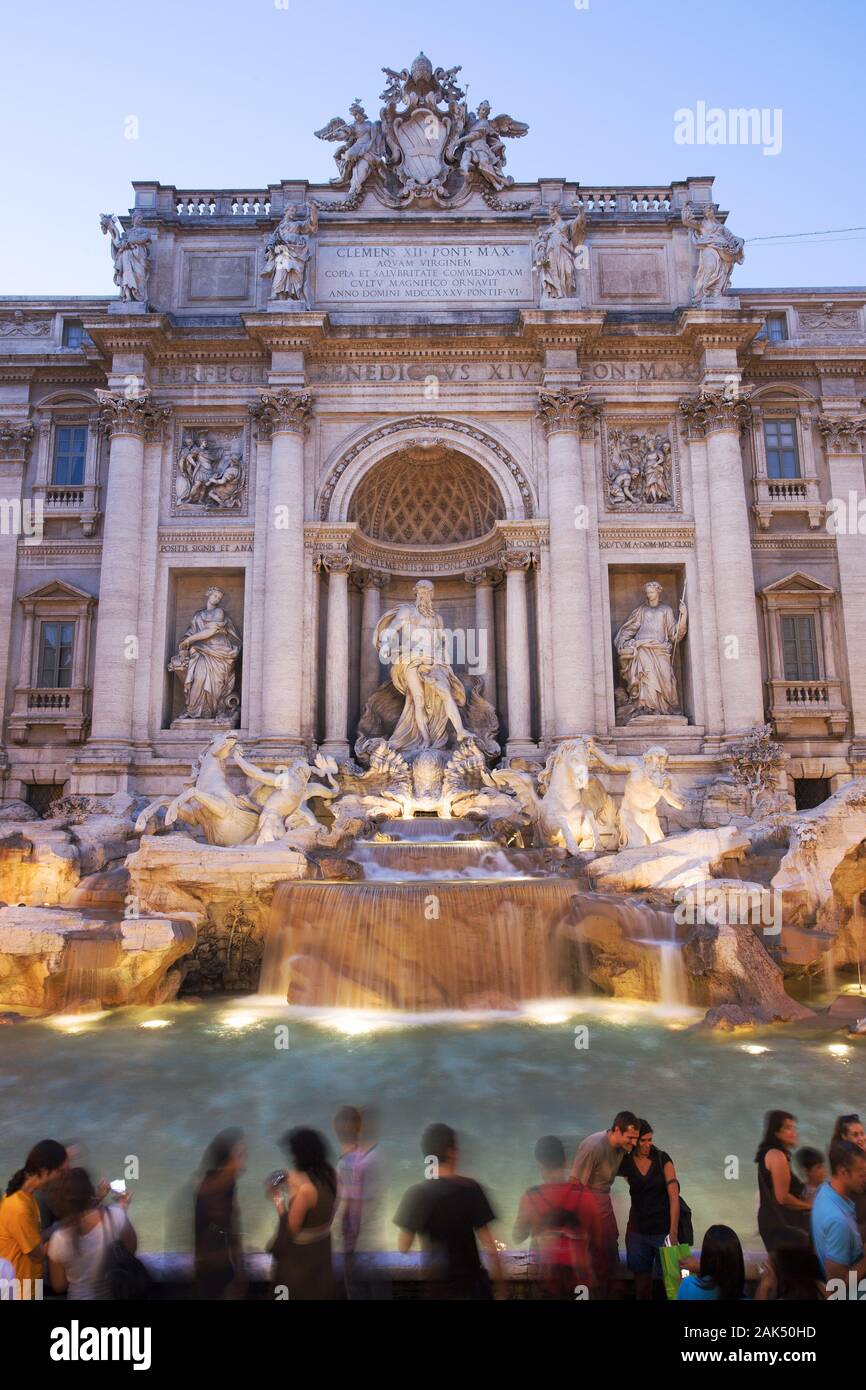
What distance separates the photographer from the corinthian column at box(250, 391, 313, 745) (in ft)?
58.6

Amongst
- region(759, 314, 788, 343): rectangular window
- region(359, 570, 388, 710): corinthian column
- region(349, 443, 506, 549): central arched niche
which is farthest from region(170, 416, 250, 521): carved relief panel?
region(759, 314, 788, 343): rectangular window

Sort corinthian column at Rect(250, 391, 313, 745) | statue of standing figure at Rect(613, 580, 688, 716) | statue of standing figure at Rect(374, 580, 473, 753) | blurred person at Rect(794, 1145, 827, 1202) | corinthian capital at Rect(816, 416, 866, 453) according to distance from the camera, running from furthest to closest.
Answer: corinthian capital at Rect(816, 416, 866, 453), statue of standing figure at Rect(613, 580, 688, 716), statue of standing figure at Rect(374, 580, 473, 753), corinthian column at Rect(250, 391, 313, 745), blurred person at Rect(794, 1145, 827, 1202)

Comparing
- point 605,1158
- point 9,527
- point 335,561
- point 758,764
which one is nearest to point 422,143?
point 335,561

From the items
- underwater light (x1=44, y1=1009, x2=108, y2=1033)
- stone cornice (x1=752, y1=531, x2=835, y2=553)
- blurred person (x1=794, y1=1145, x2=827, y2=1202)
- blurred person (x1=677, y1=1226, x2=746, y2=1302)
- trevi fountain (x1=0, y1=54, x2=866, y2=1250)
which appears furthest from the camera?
stone cornice (x1=752, y1=531, x2=835, y2=553)

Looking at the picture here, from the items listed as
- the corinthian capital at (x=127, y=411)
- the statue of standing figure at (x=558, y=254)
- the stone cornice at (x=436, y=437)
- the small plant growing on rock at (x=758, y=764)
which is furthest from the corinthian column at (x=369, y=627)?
the small plant growing on rock at (x=758, y=764)

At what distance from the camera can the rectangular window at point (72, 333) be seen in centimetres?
2114

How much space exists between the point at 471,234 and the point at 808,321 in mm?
8726

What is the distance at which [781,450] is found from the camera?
20.4 metres

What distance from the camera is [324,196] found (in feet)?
66.6

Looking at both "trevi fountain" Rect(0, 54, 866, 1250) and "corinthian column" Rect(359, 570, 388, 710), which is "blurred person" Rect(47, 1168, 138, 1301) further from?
"corinthian column" Rect(359, 570, 388, 710)

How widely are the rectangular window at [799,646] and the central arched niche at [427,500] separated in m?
7.28

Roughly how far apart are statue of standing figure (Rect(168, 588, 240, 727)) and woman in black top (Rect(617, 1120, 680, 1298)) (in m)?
15.4

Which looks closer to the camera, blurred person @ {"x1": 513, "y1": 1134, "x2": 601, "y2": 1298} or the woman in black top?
blurred person @ {"x1": 513, "y1": 1134, "x2": 601, "y2": 1298}

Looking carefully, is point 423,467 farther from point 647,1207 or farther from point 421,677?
point 647,1207
